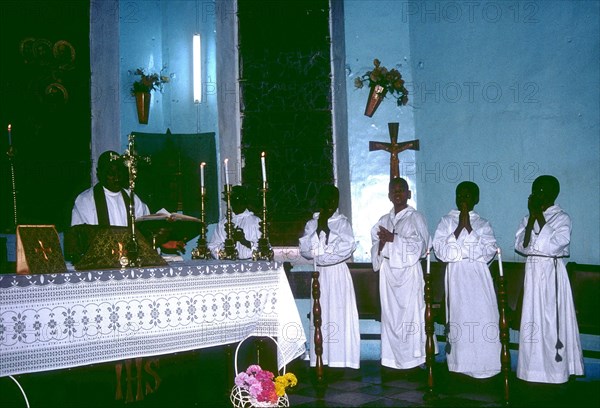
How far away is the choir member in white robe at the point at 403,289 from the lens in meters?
7.23

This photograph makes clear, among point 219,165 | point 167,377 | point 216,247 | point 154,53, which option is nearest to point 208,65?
point 154,53

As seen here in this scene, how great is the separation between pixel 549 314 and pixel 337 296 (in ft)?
7.38

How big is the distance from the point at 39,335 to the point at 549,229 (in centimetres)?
489

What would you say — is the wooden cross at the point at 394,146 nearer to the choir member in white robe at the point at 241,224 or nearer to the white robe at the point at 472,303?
the white robe at the point at 472,303

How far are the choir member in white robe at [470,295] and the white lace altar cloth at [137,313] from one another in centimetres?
252

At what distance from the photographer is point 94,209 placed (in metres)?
6.06

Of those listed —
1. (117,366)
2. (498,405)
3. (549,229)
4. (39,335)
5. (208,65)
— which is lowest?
(498,405)

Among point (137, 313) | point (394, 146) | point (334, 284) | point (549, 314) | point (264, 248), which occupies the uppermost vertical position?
point (394, 146)

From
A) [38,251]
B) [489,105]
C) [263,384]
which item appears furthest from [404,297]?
[38,251]

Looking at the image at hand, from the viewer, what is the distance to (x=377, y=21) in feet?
28.4

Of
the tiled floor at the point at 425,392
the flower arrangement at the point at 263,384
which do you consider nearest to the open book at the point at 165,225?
the flower arrangement at the point at 263,384

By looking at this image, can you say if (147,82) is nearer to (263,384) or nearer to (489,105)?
(489,105)

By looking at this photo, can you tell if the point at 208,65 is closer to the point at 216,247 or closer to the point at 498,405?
the point at 216,247

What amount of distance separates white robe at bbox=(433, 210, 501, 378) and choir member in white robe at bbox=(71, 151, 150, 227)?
344 cm
